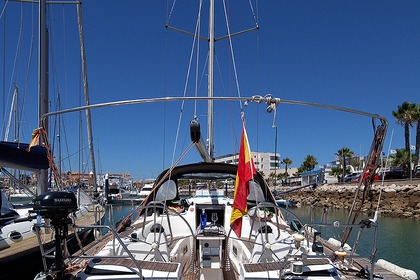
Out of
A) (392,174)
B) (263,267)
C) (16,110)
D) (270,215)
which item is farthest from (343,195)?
(263,267)

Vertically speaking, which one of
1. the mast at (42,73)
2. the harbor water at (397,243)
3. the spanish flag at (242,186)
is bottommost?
the harbor water at (397,243)

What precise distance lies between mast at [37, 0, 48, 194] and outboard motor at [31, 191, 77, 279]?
569 cm

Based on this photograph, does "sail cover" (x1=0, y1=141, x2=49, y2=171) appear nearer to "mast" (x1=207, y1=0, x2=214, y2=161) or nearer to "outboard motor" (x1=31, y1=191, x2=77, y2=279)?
"outboard motor" (x1=31, y1=191, x2=77, y2=279)

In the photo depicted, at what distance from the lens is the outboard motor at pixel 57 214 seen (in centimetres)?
440

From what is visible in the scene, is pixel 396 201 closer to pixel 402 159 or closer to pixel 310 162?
pixel 402 159

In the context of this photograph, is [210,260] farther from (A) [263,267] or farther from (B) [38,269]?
(B) [38,269]

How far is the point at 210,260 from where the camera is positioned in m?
5.79

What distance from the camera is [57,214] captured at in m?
4.45

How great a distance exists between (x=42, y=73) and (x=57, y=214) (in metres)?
7.30

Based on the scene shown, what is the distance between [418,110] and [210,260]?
148 feet

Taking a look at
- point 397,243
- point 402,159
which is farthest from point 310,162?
point 397,243

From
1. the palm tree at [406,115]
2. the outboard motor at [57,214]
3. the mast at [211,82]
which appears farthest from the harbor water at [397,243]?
the palm tree at [406,115]

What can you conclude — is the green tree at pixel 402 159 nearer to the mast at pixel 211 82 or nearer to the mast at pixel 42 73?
the mast at pixel 211 82

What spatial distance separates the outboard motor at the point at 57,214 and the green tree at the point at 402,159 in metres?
49.0
